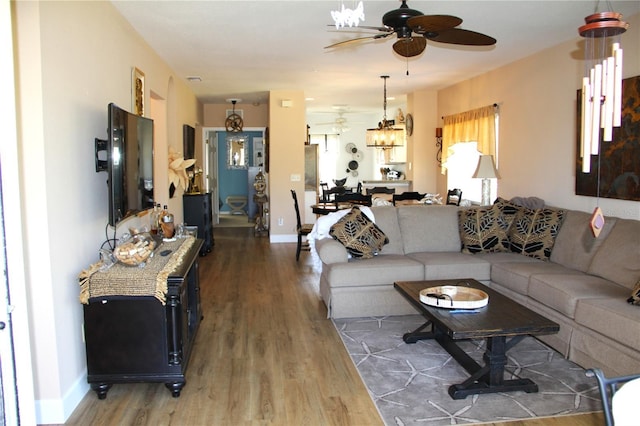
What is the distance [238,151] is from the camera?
12203 millimetres

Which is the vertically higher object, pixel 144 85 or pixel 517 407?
pixel 144 85

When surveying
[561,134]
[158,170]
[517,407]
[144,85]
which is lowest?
[517,407]

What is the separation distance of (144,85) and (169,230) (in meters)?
1.73

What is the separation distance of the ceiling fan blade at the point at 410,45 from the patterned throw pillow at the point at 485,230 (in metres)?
1.93

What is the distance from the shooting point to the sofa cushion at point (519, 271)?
13.0ft

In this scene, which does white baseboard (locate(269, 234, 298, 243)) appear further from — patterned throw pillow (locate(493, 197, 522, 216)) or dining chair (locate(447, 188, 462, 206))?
patterned throw pillow (locate(493, 197, 522, 216))

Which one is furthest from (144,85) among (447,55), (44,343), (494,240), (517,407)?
(517,407)

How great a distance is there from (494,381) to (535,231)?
2114mm

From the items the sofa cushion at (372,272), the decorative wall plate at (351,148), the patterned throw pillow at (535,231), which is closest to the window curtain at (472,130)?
the patterned throw pillow at (535,231)

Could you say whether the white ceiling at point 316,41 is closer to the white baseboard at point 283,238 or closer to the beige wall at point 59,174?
the beige wall at point 59,174

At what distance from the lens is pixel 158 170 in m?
5.59

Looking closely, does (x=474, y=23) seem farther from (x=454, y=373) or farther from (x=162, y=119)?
(x=162, y=119)

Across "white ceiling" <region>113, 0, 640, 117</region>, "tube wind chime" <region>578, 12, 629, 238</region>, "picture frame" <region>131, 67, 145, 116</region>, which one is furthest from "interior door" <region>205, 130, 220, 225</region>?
"tube wind chime" <region>578, 12, 629, 238</region>

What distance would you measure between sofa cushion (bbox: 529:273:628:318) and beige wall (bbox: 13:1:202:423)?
10.5 ft
